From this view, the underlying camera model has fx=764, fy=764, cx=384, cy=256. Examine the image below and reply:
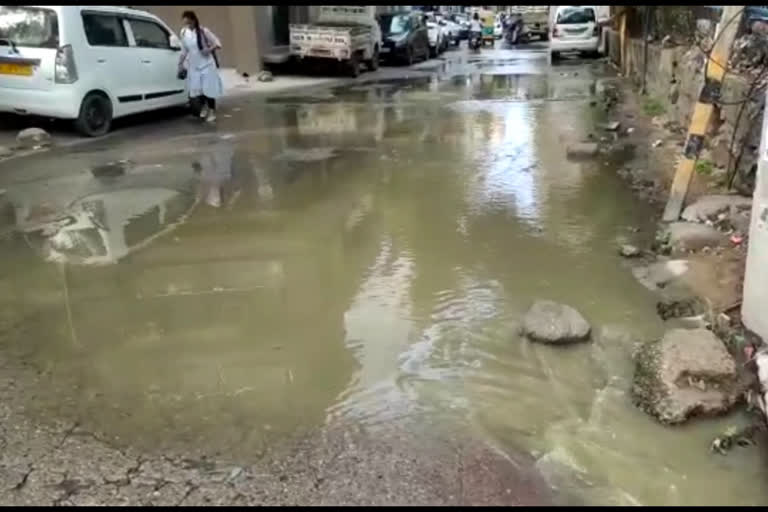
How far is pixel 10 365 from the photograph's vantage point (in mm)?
4145

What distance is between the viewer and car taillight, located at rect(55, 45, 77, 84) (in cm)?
A: 1023

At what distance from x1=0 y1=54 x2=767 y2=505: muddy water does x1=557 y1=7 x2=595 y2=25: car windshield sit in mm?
18311

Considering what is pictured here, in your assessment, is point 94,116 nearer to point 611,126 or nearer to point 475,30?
point 611,126

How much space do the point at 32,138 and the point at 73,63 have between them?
1165 millimetres

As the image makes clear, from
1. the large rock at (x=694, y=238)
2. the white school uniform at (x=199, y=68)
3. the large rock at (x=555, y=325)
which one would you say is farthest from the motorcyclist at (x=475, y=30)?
the large rock at (x=555, y=325)

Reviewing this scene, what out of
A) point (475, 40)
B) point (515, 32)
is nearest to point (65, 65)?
point (475, 40)

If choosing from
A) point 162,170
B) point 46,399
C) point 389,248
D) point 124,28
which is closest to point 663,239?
point 389,248

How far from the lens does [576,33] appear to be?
25688 mm

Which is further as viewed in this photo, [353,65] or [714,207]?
[353,65]

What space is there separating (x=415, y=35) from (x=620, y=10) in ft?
24.7

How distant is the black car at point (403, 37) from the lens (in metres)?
24.7

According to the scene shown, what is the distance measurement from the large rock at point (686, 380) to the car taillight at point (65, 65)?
8983 millimetres

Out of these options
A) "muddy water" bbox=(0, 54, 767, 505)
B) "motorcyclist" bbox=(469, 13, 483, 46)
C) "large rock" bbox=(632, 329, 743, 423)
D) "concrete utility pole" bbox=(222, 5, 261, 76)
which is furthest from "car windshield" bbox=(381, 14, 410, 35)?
"large rock" bbox=(632, 329, 743, 423)

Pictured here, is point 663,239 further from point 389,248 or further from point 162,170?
point 162,170
